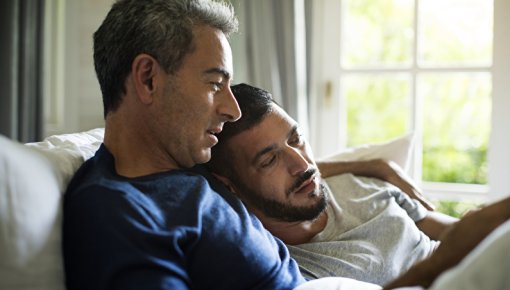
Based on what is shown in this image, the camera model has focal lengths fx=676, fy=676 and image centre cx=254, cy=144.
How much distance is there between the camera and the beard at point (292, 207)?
5.31 feet

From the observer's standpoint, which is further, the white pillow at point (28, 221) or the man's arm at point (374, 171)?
the man's arm at point (374, 171)

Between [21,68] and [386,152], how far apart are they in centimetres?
169

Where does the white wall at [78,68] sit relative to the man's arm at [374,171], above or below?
above

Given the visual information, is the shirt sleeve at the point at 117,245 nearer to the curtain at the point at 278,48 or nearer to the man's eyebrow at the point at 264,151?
the man's eyebrow at the point at 264,151

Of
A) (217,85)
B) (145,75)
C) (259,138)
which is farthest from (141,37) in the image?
(259,138)

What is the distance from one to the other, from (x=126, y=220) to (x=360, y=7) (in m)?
2.43

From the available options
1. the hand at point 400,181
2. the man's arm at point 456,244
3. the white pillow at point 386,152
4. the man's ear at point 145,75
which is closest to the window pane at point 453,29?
the white pillow at point 386,152

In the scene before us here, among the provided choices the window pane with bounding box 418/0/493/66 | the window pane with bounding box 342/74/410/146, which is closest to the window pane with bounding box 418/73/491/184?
the window pane with bounding box 342/74/410/146

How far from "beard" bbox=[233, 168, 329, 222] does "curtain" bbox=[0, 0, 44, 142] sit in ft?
5.44

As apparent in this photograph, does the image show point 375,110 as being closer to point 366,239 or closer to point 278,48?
point 278,48

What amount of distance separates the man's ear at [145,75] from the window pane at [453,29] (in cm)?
193

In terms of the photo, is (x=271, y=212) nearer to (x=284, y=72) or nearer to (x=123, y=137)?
(x=123, y=137)

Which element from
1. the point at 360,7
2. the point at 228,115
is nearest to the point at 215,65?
the point at 228,115

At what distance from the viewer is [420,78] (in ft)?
10.1
